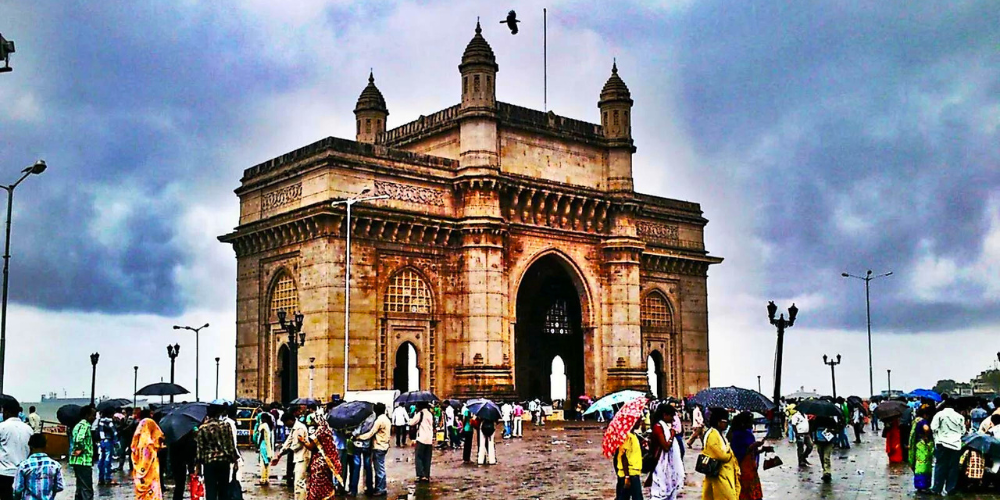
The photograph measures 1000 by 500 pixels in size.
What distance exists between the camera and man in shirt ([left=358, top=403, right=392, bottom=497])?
17594 millimetres

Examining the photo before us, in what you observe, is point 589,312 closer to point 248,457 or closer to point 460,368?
point 460,368

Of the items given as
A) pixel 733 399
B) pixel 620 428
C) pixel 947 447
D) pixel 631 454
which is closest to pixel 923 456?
pixel 947 447

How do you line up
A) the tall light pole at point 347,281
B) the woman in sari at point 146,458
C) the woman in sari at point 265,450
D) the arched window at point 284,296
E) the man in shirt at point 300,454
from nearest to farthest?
1. the woman in sari at point 146,458
2. the man in shirt at point 300,454
3. the woman in sari at point 265,450
4. the tall light pole at point 347,281
5. the arched window at point 284,296

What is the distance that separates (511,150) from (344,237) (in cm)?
961

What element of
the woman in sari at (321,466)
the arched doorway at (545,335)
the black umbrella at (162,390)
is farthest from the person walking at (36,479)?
the arched doorway at (545,335)

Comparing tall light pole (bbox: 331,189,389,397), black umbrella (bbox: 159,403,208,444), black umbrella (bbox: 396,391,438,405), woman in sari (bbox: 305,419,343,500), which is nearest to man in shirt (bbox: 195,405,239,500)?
black umbrella (bbox: 159,403,208,444)

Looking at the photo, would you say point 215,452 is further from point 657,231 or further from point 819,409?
point 657,231

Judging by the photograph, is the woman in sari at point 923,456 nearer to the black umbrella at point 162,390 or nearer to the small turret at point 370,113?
the black umbrella at point 162,390

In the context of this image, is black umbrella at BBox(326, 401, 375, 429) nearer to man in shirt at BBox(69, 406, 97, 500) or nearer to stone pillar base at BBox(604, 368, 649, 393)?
man in shirt at BBox(69, 406, 97, 500)

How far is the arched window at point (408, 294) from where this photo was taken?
4072 cm

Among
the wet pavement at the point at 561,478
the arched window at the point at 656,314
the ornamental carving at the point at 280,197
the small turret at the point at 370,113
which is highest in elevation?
the small turret at the point at 370,113

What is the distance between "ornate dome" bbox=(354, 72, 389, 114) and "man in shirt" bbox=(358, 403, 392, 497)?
33377 mm

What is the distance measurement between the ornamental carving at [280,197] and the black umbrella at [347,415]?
24.2 m

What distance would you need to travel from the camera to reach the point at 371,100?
164 feet
